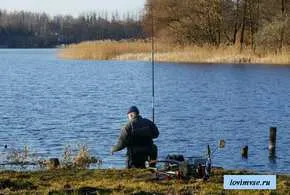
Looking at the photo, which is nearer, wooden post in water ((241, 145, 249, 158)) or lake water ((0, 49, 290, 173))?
wooden post in water ((241, 145, 249, 158))

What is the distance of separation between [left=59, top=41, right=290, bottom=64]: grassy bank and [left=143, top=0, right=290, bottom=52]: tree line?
1.60 meters

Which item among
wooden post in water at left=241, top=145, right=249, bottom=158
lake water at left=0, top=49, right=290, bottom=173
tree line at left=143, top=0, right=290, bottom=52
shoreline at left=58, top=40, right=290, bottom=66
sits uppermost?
tree line at left=143, top=0, right=290, bottom=52

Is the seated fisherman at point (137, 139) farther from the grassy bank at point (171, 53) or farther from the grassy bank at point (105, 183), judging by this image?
the grassy bank at point (171, 53)

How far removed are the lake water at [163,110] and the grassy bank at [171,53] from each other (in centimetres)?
337

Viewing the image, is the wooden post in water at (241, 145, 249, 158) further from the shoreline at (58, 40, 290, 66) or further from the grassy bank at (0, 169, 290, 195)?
the shoreline at (58, 40, 290, 66)

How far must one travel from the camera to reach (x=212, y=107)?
26.4 meters

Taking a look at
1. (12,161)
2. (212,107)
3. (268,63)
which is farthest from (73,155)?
(268,63)

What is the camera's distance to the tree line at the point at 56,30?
429ft

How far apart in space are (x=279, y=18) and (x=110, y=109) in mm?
29431

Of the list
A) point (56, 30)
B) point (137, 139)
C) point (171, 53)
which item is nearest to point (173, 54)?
point (171, 53)

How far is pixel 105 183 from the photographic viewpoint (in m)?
9.40

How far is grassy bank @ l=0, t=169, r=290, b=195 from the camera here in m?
8.62

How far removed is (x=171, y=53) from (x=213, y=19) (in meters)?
4.58

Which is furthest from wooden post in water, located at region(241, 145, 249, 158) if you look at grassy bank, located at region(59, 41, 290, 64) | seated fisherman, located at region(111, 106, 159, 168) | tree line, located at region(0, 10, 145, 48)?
tree line, located at region(0, 10, 145, 48)
